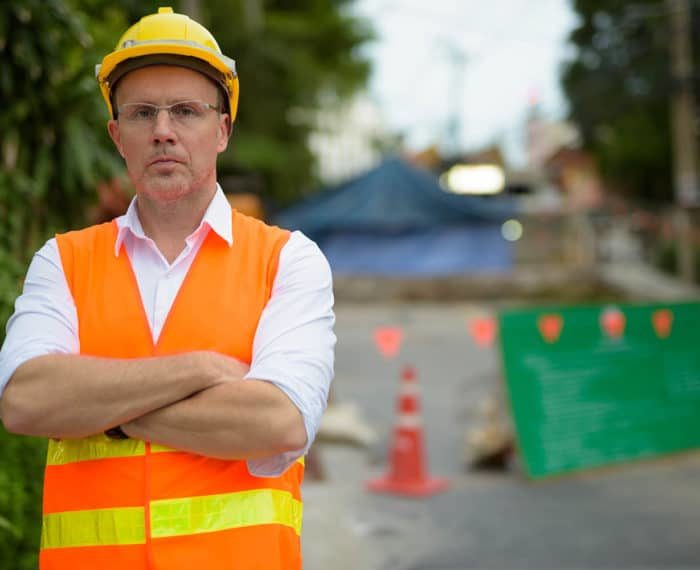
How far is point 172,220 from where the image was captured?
2.38 m

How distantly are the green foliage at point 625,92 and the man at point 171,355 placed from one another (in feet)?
76.7

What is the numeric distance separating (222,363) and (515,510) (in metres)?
6.21

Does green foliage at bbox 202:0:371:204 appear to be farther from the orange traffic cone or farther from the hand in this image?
the hand

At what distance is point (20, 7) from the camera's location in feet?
15.5

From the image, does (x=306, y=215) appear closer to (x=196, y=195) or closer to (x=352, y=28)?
(x=352, y=28)

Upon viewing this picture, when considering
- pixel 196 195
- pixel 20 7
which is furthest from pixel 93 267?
pixel 20 7

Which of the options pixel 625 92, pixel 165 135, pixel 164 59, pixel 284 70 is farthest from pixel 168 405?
pixel 625 92

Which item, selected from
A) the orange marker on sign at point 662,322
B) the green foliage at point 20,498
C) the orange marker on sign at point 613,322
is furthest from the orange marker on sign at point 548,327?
the green foliage at point 20,498

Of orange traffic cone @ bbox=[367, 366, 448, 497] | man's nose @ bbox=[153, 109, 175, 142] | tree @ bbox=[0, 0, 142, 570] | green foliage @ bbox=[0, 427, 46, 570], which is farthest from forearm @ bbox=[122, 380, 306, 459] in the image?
orange traffic cone @ bbox=[367, 366, 448, 497]

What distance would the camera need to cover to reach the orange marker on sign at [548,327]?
9.11 m

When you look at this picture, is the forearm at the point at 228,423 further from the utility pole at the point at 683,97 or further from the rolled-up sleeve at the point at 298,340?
the utility pole at the point at 683,97

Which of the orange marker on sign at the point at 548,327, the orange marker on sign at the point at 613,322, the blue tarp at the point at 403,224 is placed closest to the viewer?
the orange marker on sign at the point at 548,327

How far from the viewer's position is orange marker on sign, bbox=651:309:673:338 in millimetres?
9789

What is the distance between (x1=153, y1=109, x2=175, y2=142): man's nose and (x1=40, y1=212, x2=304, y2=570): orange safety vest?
26cm
